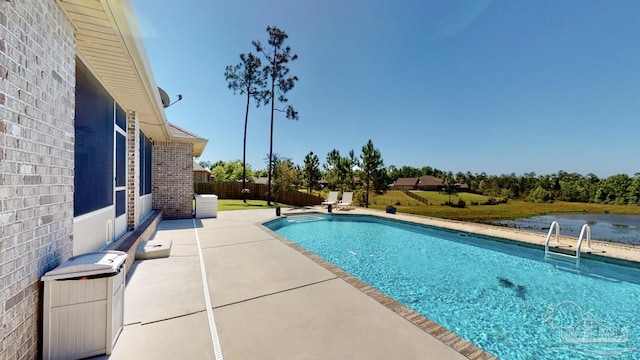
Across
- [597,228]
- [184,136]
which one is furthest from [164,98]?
[597,228]

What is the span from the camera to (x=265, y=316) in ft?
9.50

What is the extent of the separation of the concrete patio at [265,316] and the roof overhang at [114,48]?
10.5ft

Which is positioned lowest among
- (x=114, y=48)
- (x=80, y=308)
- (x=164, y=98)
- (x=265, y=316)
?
(x=265, y=316)

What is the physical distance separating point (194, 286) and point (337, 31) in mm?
13305

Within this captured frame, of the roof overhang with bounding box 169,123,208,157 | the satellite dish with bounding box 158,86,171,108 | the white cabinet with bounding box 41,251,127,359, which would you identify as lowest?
the white cabinet with bounding box 41,251,127,359

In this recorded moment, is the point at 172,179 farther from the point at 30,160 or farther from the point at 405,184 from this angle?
the point at 405,184

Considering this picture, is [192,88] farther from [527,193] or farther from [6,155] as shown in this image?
[527,193]

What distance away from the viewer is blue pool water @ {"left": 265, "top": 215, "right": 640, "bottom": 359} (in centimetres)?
343

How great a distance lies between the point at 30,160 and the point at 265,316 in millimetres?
2572

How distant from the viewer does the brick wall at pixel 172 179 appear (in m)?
10.0

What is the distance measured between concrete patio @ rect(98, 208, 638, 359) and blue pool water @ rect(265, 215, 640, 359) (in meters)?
1.51

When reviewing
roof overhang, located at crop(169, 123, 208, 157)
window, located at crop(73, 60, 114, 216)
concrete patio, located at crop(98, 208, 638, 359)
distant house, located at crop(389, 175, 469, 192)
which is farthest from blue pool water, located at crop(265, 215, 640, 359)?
distant house, located at crop(389, 175, 469, 192)

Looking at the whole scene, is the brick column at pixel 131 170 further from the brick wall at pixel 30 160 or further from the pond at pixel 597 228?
the pond at pixel 597 228

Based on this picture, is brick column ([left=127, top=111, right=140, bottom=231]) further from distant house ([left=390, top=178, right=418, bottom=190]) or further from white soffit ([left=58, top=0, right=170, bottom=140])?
distant house ([left=390, top=178, right=418, bottom=190])
